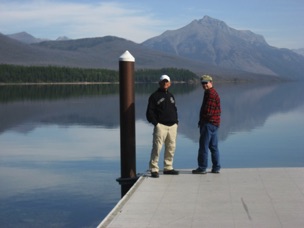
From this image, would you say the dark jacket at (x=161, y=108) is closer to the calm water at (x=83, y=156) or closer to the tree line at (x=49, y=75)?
the calm water at (x=83, y=156)

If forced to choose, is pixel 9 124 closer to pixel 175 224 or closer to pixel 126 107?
pixel 126 107

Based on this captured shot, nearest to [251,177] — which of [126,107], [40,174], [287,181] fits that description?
[287,181]

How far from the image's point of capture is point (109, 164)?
Result: 1689 cm

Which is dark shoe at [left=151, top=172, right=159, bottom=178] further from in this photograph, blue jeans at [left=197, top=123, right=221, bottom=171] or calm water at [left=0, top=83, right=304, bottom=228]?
calm water at [left=0, top=83, right=304, bottom=228]

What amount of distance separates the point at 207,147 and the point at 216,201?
268 cm

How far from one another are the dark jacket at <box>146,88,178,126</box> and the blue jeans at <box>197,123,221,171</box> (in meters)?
0.67

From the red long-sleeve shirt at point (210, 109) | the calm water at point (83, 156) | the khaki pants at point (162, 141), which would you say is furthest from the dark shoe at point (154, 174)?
the red long-sleeve shirt at point (210, 109)

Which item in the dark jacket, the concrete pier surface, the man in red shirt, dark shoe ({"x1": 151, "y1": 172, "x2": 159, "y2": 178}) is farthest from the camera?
the man in red shirt

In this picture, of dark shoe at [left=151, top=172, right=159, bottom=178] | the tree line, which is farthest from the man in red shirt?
the tree line

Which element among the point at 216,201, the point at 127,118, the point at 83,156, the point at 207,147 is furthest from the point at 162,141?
the point at 83,156

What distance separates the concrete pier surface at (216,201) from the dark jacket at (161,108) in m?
1.07

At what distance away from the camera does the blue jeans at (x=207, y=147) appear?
37.2ft

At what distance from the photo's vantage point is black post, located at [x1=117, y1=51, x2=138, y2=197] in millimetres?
11945

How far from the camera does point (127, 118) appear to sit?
12.0 m
